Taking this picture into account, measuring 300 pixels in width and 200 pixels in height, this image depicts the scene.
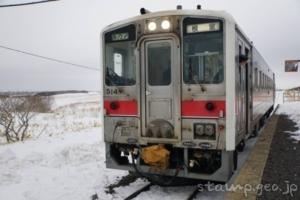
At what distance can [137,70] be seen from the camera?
537 cm

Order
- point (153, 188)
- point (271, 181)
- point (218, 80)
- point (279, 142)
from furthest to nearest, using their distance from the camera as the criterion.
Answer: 1. point (279, 142)
2. point (153, 188)
3. point (271, 181)
4. point (218, 80)

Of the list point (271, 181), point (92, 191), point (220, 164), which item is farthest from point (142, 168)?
point (271, 181)

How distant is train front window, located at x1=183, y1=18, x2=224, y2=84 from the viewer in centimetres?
480

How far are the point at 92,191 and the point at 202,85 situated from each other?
8.76ft

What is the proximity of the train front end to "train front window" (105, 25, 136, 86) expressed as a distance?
18mm

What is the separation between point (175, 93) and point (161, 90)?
0.94 ft

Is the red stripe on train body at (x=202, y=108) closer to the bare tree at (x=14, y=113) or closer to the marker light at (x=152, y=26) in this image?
the marker light at (x=152, y=26)

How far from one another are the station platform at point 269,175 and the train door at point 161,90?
4.31ft

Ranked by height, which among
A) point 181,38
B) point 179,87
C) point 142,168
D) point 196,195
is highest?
point 181,38

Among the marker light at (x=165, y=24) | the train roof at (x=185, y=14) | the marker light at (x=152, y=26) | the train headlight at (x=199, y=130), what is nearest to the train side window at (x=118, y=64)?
the train roof at (x=185, y=14)

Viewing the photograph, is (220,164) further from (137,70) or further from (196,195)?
(137,70)

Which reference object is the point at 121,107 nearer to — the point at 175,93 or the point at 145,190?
the point at 175,93

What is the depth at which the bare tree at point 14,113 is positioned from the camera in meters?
12.5

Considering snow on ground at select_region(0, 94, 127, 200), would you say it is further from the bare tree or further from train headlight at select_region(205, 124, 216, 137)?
the bare tree
